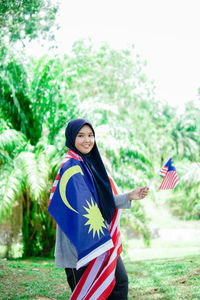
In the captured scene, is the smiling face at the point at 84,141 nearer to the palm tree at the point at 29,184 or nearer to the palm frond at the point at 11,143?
the palm tree at the point at 29,184

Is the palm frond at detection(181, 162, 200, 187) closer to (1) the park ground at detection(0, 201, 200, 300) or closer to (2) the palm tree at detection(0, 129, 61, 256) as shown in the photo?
(2) the palm tree at detection(0, 129, 61, 256)

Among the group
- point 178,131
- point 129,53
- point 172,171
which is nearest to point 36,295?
point 172,171

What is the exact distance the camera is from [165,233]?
20.2m

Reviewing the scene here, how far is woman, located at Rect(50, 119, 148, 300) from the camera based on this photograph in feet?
8.12

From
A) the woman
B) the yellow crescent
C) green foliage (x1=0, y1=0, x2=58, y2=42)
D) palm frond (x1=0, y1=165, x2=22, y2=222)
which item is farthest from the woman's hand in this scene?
palm frond (x1=0, y1=165, x2=22, y2=222)

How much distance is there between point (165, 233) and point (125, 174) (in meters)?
12.9

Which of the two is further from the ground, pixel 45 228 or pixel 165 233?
pixel 45 228

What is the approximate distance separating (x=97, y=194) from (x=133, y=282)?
2766 mm

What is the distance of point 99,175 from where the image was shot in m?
2.61

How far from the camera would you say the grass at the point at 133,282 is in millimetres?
4090

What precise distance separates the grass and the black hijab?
1.94 m

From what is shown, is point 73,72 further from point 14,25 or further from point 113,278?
point 113,278

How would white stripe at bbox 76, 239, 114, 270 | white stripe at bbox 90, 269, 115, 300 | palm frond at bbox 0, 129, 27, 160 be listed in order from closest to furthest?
white stripe at bbox 76, 239, 114, 270 < white stripe at bbox 90, 269, 115, 300 < palm frond at bbox 0, 129, 27, 160

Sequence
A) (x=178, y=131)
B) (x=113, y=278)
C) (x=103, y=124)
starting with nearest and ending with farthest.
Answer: (x=113, y=278) < (x=103, y=124) < (x=178, y=131)
